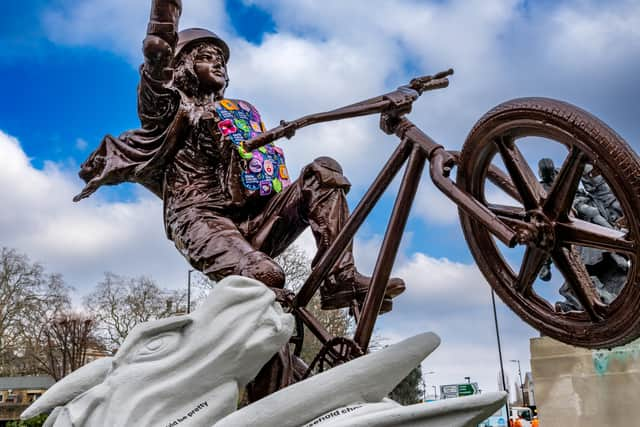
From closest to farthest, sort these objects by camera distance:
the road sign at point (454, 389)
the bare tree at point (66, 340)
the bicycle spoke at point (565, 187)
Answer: the bicycle spoke at point (565, 187)
the road sign at point (454, 389)
the bare tree at point (66, 340)

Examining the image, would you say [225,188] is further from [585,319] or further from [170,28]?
[585,319]

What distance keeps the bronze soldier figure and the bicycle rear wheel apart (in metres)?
0.81

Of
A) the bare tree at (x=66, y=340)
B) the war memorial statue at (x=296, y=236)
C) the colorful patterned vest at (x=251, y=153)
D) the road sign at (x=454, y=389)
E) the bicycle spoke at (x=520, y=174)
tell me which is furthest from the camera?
the bare tree at (x=66, y=340)

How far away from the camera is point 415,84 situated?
308 centimetres

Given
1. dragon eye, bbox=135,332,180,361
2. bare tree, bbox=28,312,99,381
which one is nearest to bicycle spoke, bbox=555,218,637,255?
dragon eye, bbox=135,332,180,361

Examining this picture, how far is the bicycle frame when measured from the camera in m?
2.55

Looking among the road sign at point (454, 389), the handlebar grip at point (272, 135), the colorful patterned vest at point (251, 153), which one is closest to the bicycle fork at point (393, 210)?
the handlebar grip at point (272, 135)

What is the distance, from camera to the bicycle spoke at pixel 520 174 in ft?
7.09

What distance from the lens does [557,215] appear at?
2074mm

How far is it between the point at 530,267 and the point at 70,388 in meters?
1.53

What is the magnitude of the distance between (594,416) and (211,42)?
4.41 metres

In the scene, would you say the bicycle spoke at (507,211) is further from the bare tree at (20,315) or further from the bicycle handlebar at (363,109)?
the bare tree at (20,315)

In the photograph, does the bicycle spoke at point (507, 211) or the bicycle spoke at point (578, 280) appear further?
the bicycle spoke at point (507, 211)

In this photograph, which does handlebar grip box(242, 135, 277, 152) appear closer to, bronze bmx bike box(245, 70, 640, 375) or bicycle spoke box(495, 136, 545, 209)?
bronze bmx bike box(245, 70, 640, 375)
